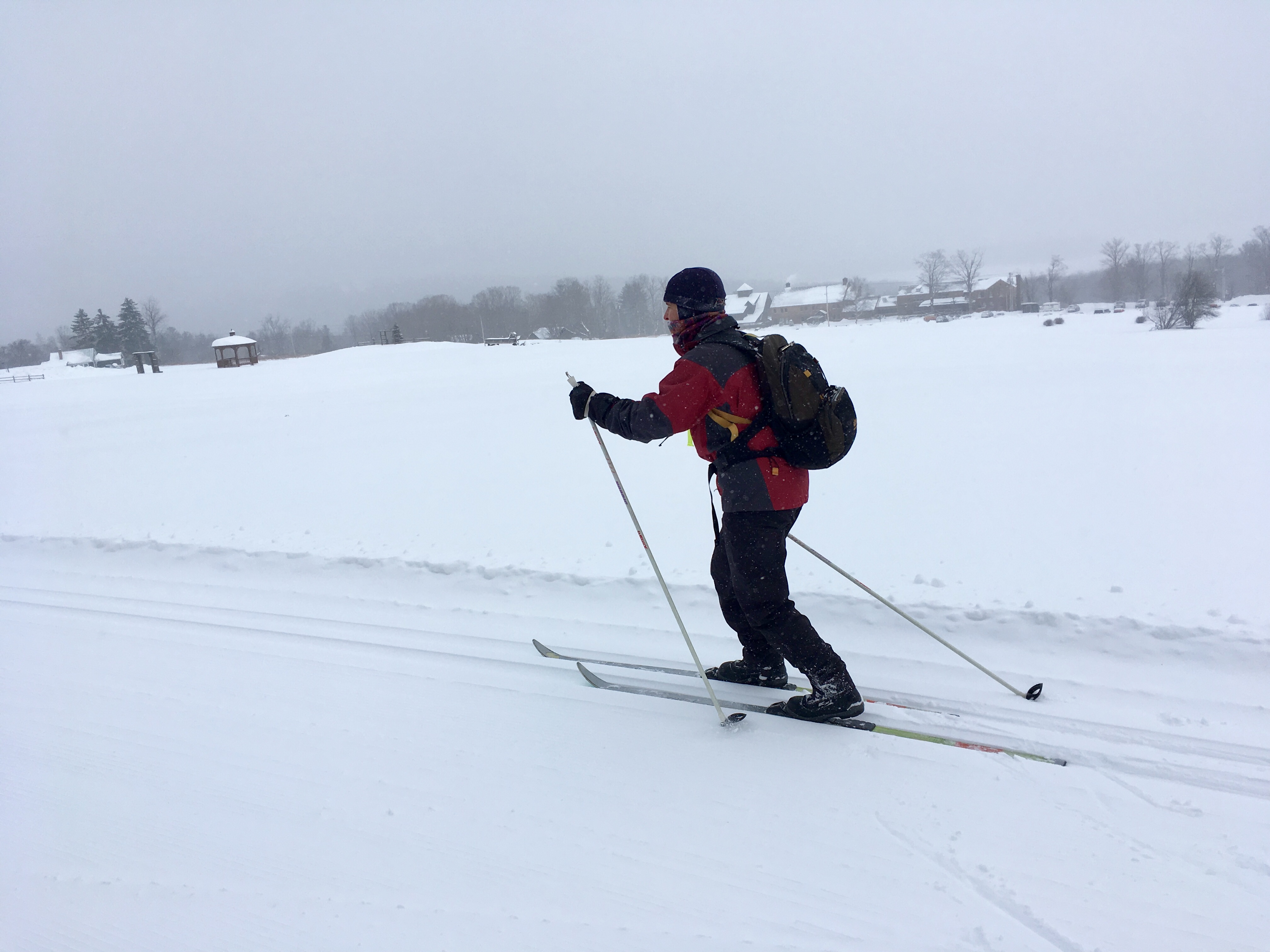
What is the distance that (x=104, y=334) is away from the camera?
178 feet

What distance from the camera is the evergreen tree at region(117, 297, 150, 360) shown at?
5369cm

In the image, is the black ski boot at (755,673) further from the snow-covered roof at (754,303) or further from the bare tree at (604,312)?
the bare tree at (604,312)

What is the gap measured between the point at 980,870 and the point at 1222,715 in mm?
1632

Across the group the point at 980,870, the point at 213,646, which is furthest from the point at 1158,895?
the point at 213,646

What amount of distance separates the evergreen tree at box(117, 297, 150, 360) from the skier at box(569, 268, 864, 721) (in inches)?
2545

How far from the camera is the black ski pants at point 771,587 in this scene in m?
2.96

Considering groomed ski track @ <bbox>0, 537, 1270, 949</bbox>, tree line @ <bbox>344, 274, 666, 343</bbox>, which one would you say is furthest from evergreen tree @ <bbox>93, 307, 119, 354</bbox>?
groomed ski track @ <bbox>0, 537, 1270, 949</bbox>

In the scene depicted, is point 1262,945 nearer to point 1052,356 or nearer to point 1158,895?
point 1158,895

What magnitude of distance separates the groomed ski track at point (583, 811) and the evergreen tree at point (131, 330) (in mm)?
63060

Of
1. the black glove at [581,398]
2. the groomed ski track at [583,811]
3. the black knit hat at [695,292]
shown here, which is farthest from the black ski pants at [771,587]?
the black knit hat at [695,292]

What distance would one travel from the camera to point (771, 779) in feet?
9.00

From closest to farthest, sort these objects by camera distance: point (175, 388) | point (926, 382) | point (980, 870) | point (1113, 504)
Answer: point (980, 870) < point (1113, 504) < point (926, 382) < point (175, 388)

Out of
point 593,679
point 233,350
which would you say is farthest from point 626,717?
point 233,350

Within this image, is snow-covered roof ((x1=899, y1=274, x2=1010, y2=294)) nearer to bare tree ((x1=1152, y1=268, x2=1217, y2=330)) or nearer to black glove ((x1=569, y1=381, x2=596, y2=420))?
bare tree ((x1=1152, y1=268, x2=1217, y2=330))
